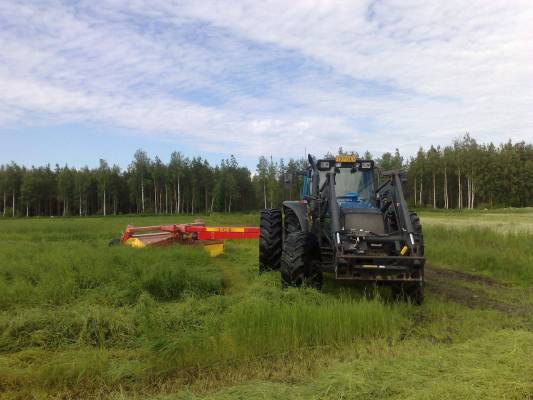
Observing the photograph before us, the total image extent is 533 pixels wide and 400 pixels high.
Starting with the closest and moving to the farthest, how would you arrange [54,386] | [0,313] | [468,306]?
[54,386] → [0,313] → [468,306]

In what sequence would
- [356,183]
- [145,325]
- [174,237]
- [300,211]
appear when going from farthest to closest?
[174,237], [356,183], [300,211], [145,325]

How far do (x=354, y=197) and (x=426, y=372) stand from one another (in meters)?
5.23

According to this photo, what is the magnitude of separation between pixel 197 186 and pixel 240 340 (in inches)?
2583

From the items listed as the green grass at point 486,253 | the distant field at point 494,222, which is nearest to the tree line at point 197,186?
the distant field at point 494,222

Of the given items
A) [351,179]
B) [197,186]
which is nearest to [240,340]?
[351,179]

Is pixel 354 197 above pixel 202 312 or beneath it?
above

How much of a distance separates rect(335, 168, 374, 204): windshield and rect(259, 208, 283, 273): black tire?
1596 millimetres

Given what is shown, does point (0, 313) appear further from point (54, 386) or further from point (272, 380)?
point (272, 380)

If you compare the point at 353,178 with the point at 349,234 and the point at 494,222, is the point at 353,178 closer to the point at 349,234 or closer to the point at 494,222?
the point at 349,234

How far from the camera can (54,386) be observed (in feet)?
13.0

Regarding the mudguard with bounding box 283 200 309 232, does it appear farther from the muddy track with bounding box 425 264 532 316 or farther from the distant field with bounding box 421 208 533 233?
the distant field with bounding box 421 208 533 233

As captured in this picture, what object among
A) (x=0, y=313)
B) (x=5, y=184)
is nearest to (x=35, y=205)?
(x=5, y=184)

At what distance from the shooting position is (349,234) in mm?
7219

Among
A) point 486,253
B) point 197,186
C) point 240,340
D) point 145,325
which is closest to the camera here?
point 240,340
